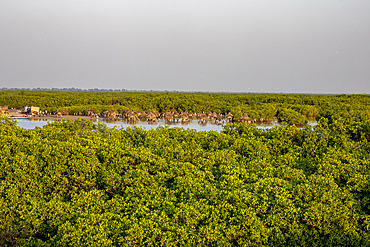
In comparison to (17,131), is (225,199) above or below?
below

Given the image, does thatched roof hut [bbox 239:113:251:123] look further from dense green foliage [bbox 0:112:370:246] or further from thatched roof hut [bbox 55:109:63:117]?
dense green foliage [bbox 0:112:370:246]

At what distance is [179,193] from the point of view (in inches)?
477

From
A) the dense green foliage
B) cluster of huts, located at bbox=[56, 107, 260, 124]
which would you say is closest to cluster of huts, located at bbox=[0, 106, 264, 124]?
cluster of huts, located at bbox=[56, 107, 260, 124]

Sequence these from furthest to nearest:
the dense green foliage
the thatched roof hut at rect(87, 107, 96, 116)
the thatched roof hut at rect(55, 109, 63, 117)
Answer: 1. the thatched roof hut at rect(55, 109, 63, 117)
2. the thatched roof hut at rect(87, 107, 96, 116)
3. the dense green foliage

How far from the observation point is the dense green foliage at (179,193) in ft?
32.8

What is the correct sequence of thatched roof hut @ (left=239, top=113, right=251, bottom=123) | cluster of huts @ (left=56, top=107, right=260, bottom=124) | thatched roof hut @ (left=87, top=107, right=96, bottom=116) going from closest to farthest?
thatched roof hut @ (left=239, top=113, right=251, bottom=123) → cluster of huts @ (left=56, top=107, right=260, bottom=124) → thatched roof hut @ (left=87, top=107, right=96, bottom=116)

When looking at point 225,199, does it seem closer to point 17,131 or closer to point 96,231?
point 96,231

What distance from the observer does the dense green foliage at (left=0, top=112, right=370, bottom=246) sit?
9992mm

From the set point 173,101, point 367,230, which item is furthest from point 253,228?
point 173,101

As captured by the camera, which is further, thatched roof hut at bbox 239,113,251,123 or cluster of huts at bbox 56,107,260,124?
cluster of huts at bbox 56,107,260,124

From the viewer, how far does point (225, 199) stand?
11.4m

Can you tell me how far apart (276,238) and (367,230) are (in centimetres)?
317

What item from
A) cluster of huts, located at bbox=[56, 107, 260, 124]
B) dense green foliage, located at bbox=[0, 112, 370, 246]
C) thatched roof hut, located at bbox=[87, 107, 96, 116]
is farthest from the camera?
thatched roof hut, located at bbox=[87, 107, 96, 116]

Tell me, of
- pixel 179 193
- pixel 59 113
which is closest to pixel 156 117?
pixel 59 113
